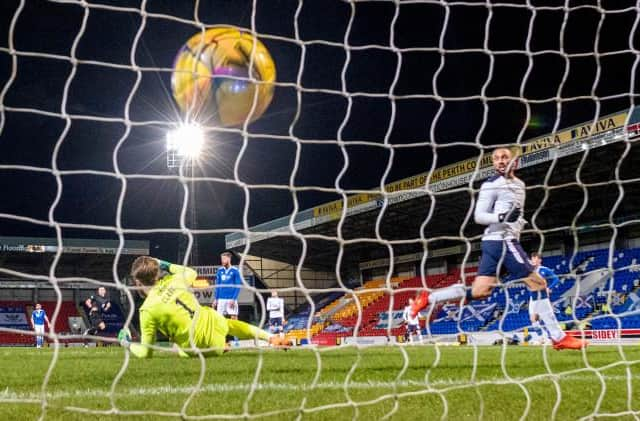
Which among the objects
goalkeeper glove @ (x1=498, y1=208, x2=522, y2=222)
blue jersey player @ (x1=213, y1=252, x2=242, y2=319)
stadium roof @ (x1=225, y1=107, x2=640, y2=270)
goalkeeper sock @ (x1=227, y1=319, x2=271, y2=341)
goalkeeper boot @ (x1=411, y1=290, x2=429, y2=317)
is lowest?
goalkeeper sock @ (x1=227, y1=319, x2=271, y2=341)

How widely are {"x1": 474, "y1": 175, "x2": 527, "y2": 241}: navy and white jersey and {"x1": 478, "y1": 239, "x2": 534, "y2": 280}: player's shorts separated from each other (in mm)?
170

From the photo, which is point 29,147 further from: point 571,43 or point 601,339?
point 601,339

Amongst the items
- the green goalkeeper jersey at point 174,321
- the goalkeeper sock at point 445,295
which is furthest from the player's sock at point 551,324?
the green goalkeeper jersey at point 174,321

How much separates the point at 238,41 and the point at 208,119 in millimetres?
1361

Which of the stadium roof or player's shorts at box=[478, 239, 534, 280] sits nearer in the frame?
player's shorts at box=[478, 239, 534, 280]

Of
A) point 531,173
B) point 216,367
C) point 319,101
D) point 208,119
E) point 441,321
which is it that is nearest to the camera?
point 216,367

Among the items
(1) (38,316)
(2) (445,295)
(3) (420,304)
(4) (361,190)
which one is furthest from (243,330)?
(1) (38,316)

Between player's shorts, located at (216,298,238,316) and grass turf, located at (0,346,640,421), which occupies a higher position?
player's shorts, located at (216,298,238,316)

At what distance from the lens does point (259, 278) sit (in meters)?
34.4

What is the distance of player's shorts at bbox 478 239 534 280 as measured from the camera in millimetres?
4656

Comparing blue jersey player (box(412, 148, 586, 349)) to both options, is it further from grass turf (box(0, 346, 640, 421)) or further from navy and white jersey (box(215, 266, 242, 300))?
navy and white jersey (box(215, 266, 242, 300))

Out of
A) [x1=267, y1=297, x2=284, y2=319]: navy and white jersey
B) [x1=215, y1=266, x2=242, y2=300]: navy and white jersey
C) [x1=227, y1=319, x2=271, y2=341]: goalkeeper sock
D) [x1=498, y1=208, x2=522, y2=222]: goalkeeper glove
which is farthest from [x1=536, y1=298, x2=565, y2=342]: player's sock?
[x1=267, y1=297, x2=284, y2=319]: navy and white jersey

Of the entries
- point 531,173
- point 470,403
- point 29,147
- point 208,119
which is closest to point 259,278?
point 29,147

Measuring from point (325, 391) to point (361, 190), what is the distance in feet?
14.2
